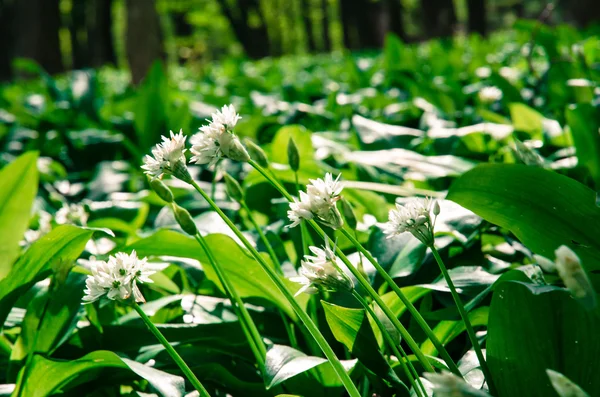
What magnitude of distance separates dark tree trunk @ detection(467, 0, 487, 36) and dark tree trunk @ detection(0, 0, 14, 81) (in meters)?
11.8

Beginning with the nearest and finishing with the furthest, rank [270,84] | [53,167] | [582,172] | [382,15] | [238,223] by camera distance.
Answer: [582,172], [238,223], [53,167], [270,84], [382,15]

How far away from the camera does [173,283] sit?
1.47 m

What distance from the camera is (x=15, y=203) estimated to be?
1.73 metres

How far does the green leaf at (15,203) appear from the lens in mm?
1646

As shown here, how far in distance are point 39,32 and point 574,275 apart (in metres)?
13.9

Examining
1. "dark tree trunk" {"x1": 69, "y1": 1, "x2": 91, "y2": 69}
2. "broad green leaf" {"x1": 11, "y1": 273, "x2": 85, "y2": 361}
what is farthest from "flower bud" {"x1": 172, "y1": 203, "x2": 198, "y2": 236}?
"dark tree trunk" {"x1": 69, "y1": 1, "x2": 91, "y2": 69}

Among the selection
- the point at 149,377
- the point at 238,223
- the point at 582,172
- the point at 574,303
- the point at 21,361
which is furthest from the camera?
the point at 238,223

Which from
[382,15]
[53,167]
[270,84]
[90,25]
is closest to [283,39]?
[90,25]

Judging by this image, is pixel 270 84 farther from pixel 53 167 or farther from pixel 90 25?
pixel 90 25

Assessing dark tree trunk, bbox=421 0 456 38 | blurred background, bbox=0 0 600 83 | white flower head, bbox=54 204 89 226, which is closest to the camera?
white flower head, bbox=54 204 89 226

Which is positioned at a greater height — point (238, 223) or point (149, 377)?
point (149, 377)

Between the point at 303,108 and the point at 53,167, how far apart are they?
114cm

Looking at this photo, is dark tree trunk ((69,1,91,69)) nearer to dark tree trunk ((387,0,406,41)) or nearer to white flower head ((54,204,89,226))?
dark tree trunk ((387,0,406,41))

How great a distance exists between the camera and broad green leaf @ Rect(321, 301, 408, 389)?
0.98 meters
